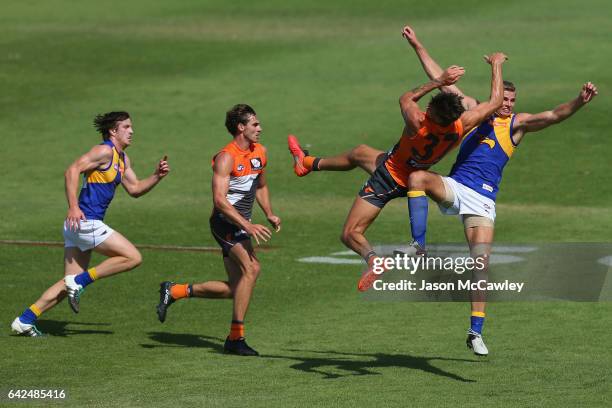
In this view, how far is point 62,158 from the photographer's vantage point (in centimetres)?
2786

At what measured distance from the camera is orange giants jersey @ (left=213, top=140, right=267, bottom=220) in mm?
14367

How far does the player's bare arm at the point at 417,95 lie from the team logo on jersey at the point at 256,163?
2132 millimetres

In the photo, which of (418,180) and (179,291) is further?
(179,291)

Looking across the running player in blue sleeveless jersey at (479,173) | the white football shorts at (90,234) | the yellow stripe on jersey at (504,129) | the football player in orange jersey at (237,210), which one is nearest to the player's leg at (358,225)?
the running player in blue sleeveless jersey at (479,173)

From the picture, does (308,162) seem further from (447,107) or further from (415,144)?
(447,107)

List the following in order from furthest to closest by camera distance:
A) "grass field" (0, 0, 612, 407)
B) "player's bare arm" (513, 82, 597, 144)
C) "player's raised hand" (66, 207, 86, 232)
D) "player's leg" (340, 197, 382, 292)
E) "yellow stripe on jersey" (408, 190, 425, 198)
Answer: "player's raised hand" (66, 207, 86, 232) < "player's bare arm" (513, 82, 597, 144) < "player's leg" (340, 197, 382, 292) < "yellow stripe on jersey" (408, 190, 425, 198) < "grass field" (0, 0, 612, 407)

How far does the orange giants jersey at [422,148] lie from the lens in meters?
13.0

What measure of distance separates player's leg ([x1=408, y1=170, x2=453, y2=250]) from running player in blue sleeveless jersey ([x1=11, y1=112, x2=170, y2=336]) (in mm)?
3248

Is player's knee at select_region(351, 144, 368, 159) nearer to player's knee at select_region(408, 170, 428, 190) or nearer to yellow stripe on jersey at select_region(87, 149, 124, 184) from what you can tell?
player's knee at select_region(408, 170, 428, 190)

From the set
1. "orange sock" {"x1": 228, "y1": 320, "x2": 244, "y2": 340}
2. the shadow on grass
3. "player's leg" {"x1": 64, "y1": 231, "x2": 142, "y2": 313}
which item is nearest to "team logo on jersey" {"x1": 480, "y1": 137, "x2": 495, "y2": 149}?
the shadow on grass

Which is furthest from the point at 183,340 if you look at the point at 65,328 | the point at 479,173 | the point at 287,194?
the point at 287,194

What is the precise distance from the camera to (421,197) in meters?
13.1

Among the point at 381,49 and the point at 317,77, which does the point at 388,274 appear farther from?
the point at 381,49

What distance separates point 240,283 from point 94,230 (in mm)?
1901
